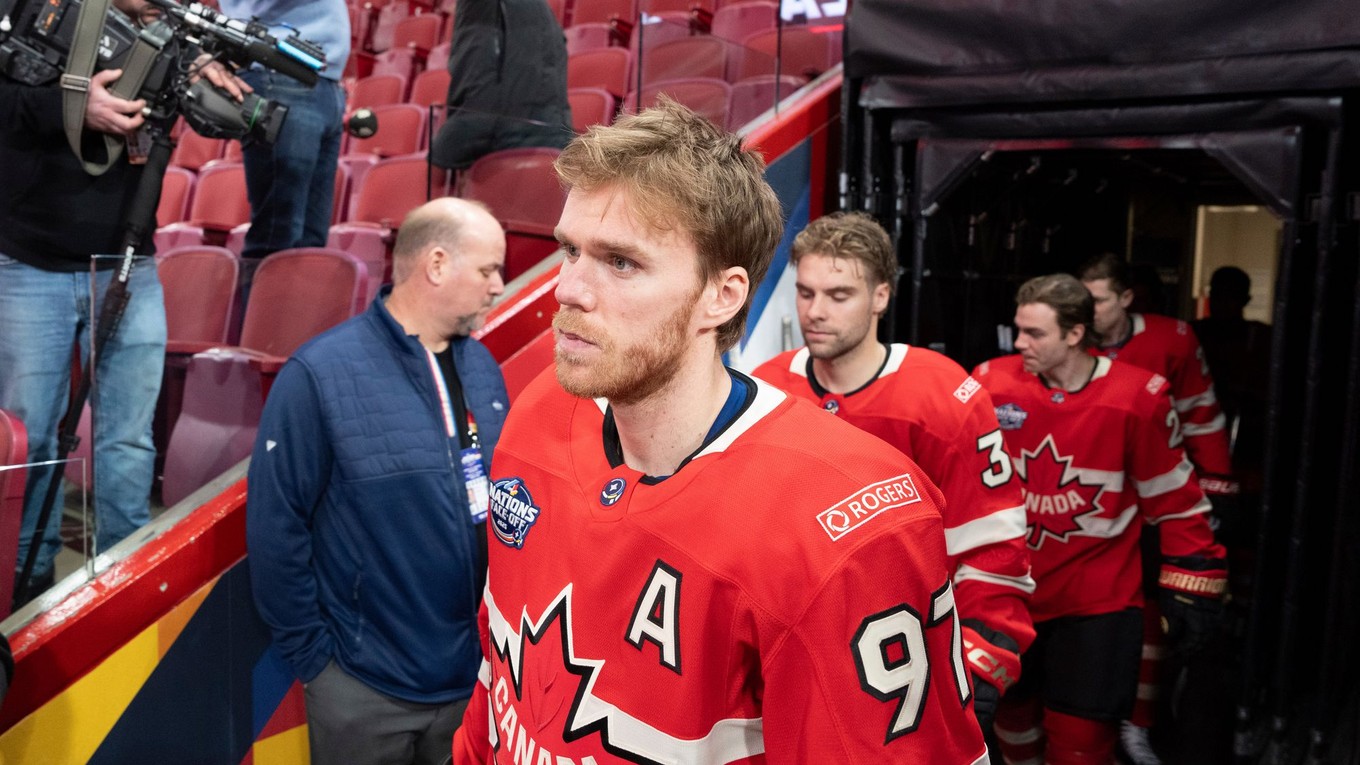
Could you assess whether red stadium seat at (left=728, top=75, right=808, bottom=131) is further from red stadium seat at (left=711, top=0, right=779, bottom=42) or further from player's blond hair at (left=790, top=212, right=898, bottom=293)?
red stadium seat at (left=711, top=0, right=779, bottom=42)

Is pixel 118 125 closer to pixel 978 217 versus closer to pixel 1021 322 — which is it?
pixel 1021 322

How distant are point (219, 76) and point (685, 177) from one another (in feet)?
6.46

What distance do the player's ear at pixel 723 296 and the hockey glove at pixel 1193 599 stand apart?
9.22 ft

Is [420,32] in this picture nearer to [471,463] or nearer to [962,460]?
[471,463]

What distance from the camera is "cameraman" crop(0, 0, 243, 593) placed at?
8.20ft

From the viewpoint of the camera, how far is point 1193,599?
139 inches

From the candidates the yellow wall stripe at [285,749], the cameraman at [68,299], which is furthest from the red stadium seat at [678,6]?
the yellow wall stripe at [285,749]

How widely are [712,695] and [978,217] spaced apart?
358cm

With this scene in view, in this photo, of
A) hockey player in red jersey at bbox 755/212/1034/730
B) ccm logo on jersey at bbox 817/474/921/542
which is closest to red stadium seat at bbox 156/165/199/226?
hockey player in red jersey at bbox 755/212/1034/730

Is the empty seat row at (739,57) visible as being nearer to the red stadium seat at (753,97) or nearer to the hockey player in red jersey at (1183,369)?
the red stadium seat at (753,97)

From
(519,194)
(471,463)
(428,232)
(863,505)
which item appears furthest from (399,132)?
(863,505)

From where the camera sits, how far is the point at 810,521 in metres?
1.18

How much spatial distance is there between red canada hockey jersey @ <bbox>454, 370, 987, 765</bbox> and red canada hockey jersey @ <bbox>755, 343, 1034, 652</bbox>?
1.12 metres

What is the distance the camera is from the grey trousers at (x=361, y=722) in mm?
2324
